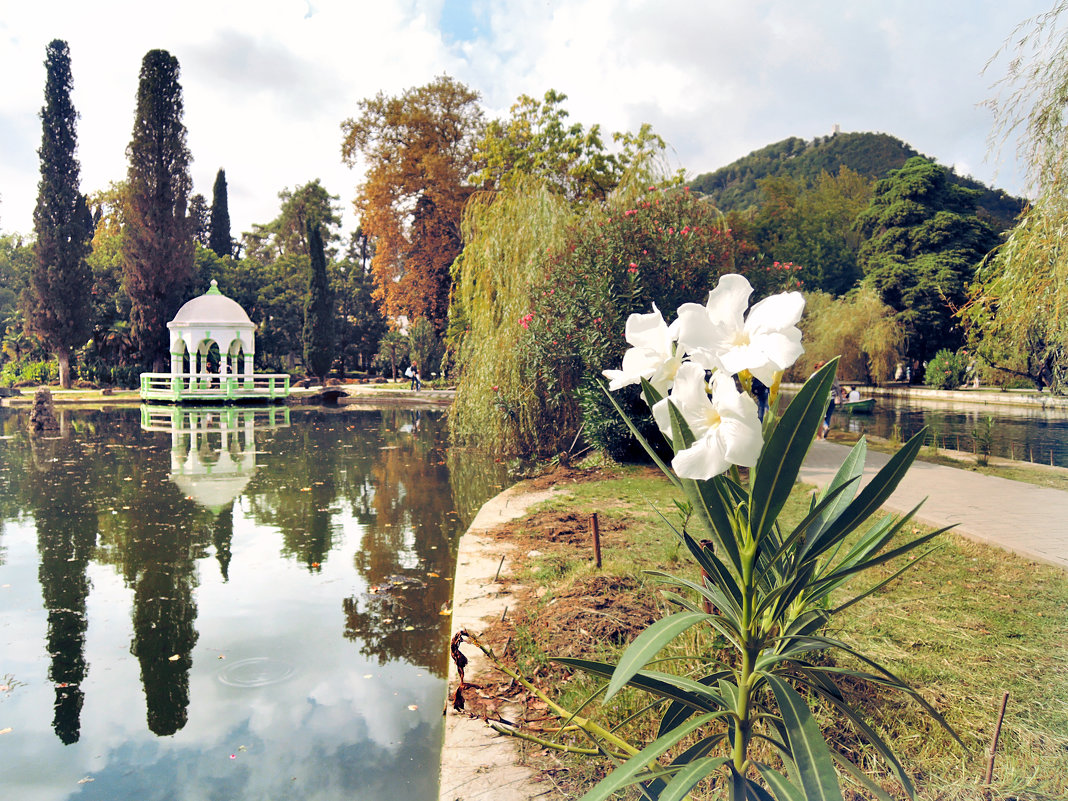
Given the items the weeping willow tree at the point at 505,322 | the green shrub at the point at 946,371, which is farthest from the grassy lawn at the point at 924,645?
the green shrub at the point at 946,371

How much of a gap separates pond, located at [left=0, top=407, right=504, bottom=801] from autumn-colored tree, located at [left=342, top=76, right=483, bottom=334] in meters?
15.4

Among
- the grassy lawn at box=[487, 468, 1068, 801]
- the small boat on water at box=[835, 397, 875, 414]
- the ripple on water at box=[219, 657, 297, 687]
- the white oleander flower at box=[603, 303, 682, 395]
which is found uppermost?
the white oleander flower at box=[603, 303, 682, 395]

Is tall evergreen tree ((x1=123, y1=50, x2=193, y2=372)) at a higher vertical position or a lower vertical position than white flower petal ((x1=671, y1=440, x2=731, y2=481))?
higher

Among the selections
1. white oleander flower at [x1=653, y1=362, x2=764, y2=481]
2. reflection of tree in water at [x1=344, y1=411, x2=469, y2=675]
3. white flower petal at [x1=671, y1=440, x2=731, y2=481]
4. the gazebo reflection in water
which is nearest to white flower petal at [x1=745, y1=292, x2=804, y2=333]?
white oleander flower at [x1=653, y1=362, x2=764, y2=481]

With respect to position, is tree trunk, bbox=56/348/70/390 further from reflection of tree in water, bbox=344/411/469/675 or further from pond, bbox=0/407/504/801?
reflection of tree in water, bbox=344/411/469/675

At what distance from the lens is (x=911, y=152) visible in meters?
61.4

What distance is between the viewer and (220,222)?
37.1 metres

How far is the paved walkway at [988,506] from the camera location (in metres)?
5.10

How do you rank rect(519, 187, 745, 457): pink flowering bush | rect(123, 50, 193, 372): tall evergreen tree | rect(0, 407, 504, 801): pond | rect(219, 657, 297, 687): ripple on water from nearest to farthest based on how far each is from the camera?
rect(0, 407, 504, 801): pond, rect(219, 657, 297, 687): ripple on water, rect(519, 187, 745, 457): pink flowering bush, rect(123, 50, 193, 372): tall evergreen tree

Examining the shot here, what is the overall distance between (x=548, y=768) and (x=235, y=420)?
17.5 m

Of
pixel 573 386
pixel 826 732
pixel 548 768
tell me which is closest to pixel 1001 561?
pixel 826 732

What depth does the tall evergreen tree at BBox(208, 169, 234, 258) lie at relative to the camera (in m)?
36.8

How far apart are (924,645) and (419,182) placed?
74.4 ft

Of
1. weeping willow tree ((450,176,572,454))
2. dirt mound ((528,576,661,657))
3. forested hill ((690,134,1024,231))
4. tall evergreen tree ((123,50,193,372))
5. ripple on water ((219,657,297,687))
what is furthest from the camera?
forested hill ((690,134,1024,231))
